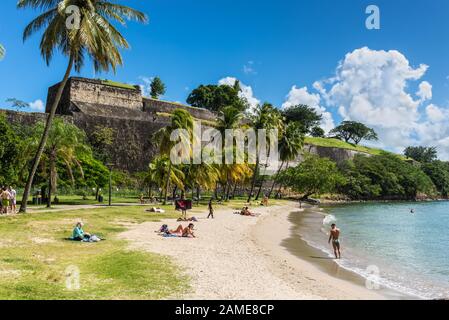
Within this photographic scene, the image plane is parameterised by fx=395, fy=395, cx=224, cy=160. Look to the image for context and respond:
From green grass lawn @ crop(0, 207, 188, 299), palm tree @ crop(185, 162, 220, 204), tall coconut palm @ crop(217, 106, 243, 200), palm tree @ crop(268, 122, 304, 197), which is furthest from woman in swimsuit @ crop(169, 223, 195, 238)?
palm tree @ crop(268, 122, 304, 197)

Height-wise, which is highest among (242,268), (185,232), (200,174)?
(200,174)

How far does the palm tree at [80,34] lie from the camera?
19812mm

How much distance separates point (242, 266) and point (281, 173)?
5626cm

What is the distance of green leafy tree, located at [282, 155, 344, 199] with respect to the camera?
209 feet

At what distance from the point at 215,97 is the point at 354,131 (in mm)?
46453

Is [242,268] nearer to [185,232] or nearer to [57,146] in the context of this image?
[185,232]

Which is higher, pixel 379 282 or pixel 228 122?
pixel 228 122

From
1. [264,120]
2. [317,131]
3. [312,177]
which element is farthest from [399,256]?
[317,131]

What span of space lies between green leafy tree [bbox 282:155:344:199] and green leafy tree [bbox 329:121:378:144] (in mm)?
48647

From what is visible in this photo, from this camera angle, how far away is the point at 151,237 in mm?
16938

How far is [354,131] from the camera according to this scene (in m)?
113

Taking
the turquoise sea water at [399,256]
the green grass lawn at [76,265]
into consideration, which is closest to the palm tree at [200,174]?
the turquoise sea water at [399,256]
